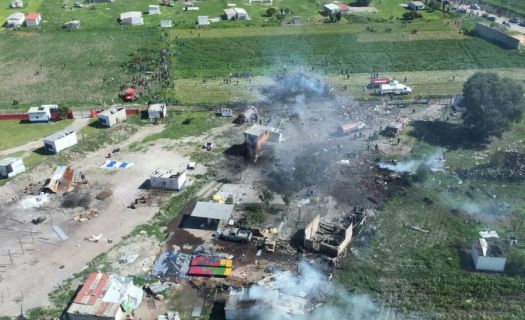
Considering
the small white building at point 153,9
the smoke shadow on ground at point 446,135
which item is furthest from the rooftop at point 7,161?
the small white building at point 153,9

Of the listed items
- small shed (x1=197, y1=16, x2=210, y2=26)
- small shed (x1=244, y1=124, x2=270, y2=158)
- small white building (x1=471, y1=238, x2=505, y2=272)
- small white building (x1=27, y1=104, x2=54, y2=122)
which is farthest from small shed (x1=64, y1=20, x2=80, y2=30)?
small white building (x1=471, y1=238, x2=505, y2=272)

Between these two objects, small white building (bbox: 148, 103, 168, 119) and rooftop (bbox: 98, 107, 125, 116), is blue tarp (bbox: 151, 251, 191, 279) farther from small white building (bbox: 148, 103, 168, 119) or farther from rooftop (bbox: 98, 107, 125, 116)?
small white building (bbox: 148, 103, 168, 119)

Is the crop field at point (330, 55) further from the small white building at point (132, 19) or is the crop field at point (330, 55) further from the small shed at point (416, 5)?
the small shed at point (416, 5)

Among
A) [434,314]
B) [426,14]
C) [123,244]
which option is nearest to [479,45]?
[426,14]

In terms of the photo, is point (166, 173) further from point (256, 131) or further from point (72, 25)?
point (72, 25)

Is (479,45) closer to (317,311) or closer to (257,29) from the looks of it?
(257,29)
